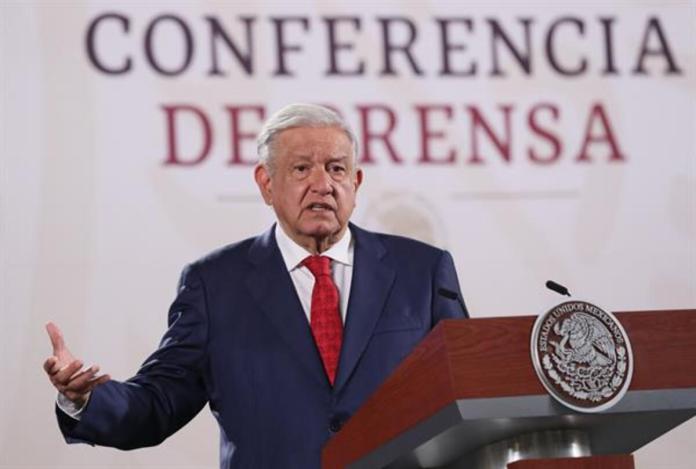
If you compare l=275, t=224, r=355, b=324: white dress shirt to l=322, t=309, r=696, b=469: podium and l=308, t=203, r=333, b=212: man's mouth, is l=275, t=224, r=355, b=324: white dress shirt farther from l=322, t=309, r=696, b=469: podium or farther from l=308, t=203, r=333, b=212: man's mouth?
l=322, t=309, r=696, b=469: podium

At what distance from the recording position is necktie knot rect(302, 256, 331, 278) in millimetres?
2650

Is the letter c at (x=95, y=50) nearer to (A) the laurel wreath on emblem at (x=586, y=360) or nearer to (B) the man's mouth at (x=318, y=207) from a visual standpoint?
(B) the man's mouth at (x=318, y=207)

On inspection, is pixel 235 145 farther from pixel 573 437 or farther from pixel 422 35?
pixel 573 437

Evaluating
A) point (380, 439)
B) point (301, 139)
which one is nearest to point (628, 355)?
point (380, 439)

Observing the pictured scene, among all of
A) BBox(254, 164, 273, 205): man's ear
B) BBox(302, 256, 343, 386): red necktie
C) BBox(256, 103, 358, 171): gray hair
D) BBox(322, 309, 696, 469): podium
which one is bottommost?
BBox(322, 309, 696, 469): podium

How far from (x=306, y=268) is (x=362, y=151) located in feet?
3.92

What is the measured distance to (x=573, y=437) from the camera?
5.54 feet

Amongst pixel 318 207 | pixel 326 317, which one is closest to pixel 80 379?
pixel 326 317

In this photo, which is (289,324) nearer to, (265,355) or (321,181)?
(265,355)

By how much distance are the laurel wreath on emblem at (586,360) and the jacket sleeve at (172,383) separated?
1.07m

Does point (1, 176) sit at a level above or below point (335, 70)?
below

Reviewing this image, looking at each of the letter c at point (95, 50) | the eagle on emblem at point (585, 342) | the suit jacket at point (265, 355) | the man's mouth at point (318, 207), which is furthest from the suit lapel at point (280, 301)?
the letter c at point (95, 50)

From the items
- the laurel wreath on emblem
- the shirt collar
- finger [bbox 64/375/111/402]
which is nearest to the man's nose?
the shirt collar

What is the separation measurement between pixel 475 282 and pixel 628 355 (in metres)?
2.23
